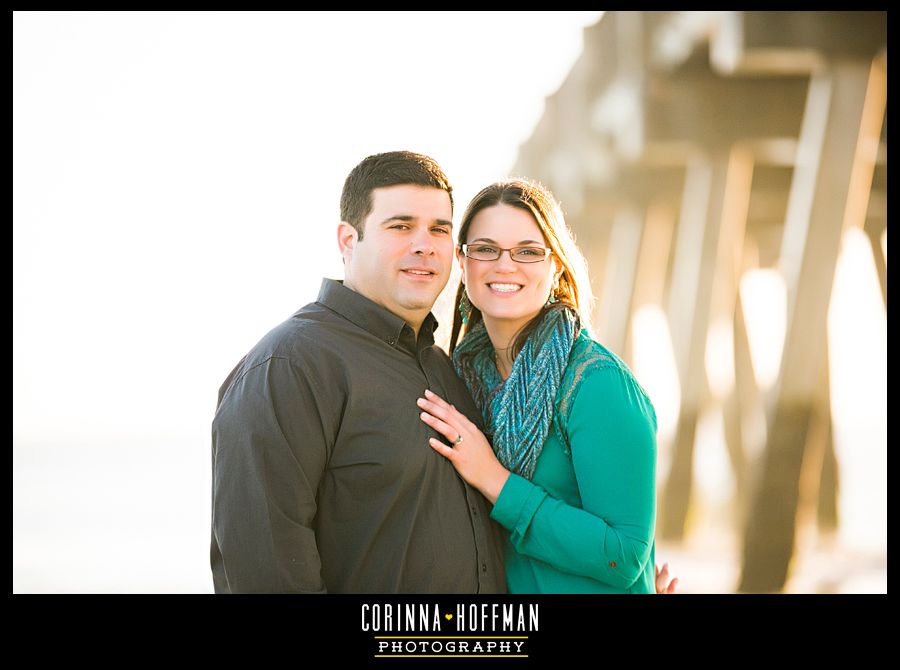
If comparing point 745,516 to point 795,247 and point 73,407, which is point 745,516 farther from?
point 73,407

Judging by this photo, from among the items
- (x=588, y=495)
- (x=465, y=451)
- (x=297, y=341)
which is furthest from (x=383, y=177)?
(x=588, y=495)

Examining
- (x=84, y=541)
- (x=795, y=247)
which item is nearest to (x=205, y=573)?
(x=84, y=541)

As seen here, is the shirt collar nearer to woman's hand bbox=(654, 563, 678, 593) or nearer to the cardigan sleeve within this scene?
the cardigan sleeve

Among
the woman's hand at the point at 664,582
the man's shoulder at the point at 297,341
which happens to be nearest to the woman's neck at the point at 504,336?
the man's shoulder at the point at 297,341

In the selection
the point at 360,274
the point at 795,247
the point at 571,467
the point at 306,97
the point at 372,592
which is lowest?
the point at 372,592

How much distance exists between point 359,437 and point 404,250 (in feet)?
1.78

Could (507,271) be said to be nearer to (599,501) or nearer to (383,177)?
(383,177)

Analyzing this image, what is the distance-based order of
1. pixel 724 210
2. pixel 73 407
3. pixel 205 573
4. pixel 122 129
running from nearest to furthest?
pixel 724 210 < pixel 205 573 < pixel 122 129 < pixel 73 407

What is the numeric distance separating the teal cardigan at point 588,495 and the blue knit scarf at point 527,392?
5 cm

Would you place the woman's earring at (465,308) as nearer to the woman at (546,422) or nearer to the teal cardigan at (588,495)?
the woman at (546,422)

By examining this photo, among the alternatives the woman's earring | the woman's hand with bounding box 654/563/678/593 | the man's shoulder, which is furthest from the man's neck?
the woman's hand with bounding box 654/563/678/593

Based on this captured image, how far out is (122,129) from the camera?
1839 cm

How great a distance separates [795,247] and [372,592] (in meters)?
4.64

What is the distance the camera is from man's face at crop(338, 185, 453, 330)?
303 centimetres
